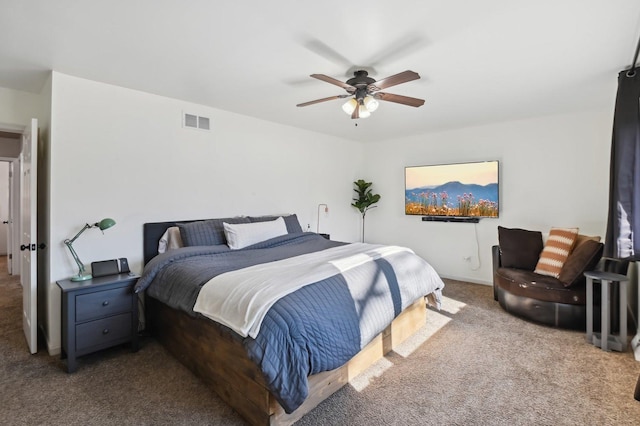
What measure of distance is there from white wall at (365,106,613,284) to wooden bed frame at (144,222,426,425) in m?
2.26

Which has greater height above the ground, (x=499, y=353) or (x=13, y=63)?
(x=13, y=63)

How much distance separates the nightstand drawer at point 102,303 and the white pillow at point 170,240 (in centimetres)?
63

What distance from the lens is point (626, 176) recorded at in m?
2.45

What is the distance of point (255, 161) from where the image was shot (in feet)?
→ 13.8

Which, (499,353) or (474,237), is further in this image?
(474,237)

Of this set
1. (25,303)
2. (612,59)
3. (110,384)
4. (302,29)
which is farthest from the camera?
(25,303)

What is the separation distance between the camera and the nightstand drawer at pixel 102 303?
246 centimetres

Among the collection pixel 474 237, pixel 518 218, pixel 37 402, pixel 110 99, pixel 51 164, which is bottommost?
pixel 37 402

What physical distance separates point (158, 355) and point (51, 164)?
185 cm

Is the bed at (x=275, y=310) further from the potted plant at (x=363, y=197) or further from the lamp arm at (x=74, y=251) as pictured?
the potted plant at (x=363, y=197)

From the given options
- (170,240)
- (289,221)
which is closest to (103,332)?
(170,240)

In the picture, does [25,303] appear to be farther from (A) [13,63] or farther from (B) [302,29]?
(B) [302,29]

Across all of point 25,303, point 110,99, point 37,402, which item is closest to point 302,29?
point 110,99

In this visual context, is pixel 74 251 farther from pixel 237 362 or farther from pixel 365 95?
pixel 365 95
